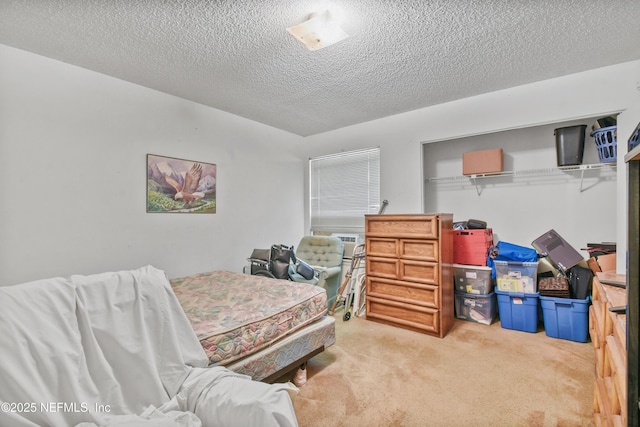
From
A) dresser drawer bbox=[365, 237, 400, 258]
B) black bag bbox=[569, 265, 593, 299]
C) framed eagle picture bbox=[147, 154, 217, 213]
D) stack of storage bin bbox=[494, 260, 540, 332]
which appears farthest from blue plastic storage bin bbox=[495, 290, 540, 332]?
framed eagle picture bbox=[147, 154, 217, 213]

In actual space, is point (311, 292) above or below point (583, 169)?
below

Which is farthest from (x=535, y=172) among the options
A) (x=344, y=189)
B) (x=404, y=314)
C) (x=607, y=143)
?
(x=344, y=189)

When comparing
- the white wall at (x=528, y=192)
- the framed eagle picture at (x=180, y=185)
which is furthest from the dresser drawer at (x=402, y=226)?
the framed eagle picture at (x=180, y=185)

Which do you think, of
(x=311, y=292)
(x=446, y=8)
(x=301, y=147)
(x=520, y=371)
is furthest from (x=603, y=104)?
(x=301, y=147)

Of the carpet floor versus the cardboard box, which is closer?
the carpet floor

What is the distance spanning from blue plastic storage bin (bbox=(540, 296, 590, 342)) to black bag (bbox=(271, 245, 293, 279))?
2.66 metres

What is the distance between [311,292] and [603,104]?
3204 mm

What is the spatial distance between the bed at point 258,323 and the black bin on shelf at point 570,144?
2.86 meters

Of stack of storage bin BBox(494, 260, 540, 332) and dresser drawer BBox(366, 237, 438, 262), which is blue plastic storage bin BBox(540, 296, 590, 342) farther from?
dresser drawer BBox(366, 237, 438, 262)

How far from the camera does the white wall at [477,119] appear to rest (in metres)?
2.72

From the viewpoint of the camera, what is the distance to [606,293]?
1.45m

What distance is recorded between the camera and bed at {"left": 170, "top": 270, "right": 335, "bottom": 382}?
1.73 meters

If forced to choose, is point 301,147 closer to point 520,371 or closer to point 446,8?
point 446,8

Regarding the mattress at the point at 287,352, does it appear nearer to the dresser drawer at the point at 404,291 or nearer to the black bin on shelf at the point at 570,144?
the dresser drawer at the point at 404,291
